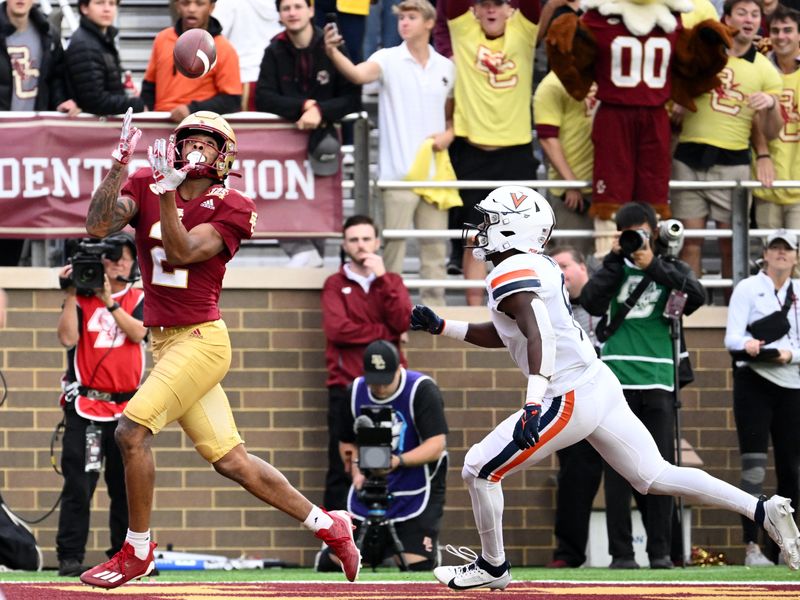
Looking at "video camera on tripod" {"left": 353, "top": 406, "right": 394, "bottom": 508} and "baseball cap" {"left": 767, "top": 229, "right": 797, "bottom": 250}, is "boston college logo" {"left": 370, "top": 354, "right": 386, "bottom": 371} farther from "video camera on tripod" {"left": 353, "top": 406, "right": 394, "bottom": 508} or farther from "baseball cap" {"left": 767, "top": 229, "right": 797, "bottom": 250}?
"baseball cap" {"left": 767, "top": 229, "right": 797, "bottom": 250}

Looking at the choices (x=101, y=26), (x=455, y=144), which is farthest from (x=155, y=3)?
(x=455, y=144)

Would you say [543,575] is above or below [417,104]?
below

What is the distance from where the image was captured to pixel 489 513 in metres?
7.34

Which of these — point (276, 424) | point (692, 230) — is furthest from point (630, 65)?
point (276, 424)

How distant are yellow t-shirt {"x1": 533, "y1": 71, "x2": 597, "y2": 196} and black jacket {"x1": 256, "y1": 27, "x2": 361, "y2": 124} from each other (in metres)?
1.30

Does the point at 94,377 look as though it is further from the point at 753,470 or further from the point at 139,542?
the point at 753,470

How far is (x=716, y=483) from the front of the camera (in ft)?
24.0

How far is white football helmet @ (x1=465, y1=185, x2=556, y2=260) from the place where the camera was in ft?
24.4

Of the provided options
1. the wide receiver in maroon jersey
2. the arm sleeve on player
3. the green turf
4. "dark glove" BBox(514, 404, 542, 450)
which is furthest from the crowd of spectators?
"dark glove" BBox(514, 404, 542, 450)

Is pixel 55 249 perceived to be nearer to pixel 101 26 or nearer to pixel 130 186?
pixel 101 26

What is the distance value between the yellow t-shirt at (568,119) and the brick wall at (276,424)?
1288 mm

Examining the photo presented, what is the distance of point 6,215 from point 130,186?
13.7ft

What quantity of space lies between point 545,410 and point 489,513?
54 cm

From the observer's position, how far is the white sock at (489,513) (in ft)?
24.0
